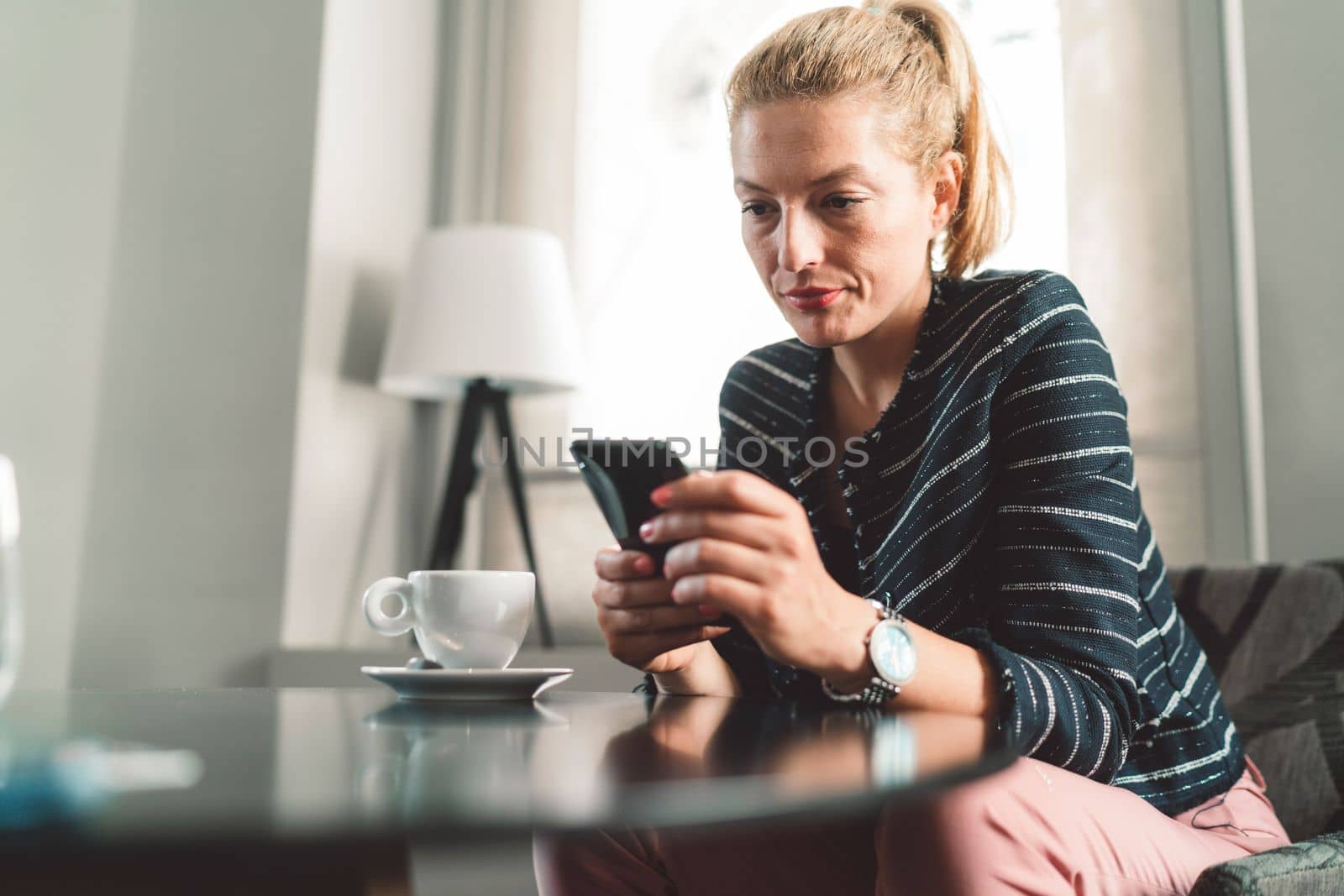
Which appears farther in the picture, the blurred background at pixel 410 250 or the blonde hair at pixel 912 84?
the blurred background at pixel 410 250

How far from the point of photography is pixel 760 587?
706mm

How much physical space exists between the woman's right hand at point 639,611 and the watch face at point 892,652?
4.6 inches

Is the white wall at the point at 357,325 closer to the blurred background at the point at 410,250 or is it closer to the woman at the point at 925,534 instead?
the blurred background at the point at 410,250

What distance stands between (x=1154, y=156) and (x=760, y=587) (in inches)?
74.1

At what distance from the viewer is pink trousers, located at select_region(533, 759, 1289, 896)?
71cm

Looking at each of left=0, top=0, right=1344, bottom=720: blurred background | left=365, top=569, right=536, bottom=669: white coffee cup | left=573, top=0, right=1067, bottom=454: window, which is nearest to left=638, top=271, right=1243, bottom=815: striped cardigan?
left=365, top=569, right=536, bottom=669: white coffee cup

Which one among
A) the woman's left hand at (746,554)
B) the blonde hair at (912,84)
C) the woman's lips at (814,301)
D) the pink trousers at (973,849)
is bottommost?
the pink trousers at (973,849)

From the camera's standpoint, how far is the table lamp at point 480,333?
2273 mm

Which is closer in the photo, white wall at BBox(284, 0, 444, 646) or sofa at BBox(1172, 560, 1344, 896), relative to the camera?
sofa at BBox(1172, 560, 1344, 896)

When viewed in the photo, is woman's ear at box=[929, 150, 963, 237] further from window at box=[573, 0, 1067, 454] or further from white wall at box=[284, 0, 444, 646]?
white wall at box=[284, 0, 444, 646]

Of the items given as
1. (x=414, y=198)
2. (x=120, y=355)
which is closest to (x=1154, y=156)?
(x=414, y=198)

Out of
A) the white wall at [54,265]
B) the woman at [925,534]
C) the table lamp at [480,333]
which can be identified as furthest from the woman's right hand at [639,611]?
the white wall at [54,265]

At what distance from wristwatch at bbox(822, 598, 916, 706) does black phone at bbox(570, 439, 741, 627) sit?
0.16m

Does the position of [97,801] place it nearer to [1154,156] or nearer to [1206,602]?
[1206,602]
